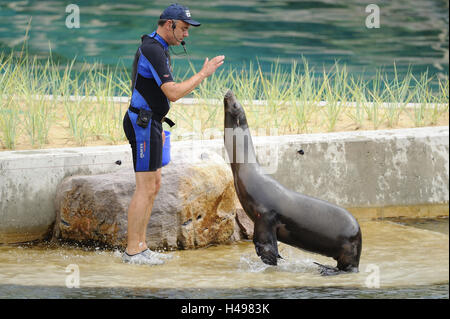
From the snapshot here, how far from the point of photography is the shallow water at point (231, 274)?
5250mm

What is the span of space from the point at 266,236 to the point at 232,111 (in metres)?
0.96

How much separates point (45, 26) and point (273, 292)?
15.9m

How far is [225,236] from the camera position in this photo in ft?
22.5

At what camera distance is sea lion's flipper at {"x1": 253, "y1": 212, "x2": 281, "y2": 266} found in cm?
568

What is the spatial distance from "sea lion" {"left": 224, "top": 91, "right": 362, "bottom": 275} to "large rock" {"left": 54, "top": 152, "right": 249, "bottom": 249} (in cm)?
90

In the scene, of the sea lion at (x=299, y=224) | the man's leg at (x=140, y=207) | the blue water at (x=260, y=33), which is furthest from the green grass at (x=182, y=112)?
the blue water at (x=260, y=33)

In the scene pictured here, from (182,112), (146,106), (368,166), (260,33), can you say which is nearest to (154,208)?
(146,106)

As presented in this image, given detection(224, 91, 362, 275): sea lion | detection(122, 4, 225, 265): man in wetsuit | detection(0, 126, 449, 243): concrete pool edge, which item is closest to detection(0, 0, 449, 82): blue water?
detection(0, 126, 449, 243): concrete pool edge

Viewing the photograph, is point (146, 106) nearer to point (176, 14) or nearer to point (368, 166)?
point (176, 14)

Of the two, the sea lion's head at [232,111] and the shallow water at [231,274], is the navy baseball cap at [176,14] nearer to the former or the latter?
the sea lion's head at [232,111]

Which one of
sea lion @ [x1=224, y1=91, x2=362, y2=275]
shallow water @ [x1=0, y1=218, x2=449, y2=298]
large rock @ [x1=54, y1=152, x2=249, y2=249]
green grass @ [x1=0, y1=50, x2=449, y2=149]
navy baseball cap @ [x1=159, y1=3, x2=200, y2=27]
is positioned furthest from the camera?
green grass @ [x1=0, y1=50, x2=449, y2=149]

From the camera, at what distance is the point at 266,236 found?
224 inches

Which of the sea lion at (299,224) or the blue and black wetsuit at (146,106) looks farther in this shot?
the blue and black wetsuit at (146,106)

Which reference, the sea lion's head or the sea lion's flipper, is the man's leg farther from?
the sea lion's flipper
